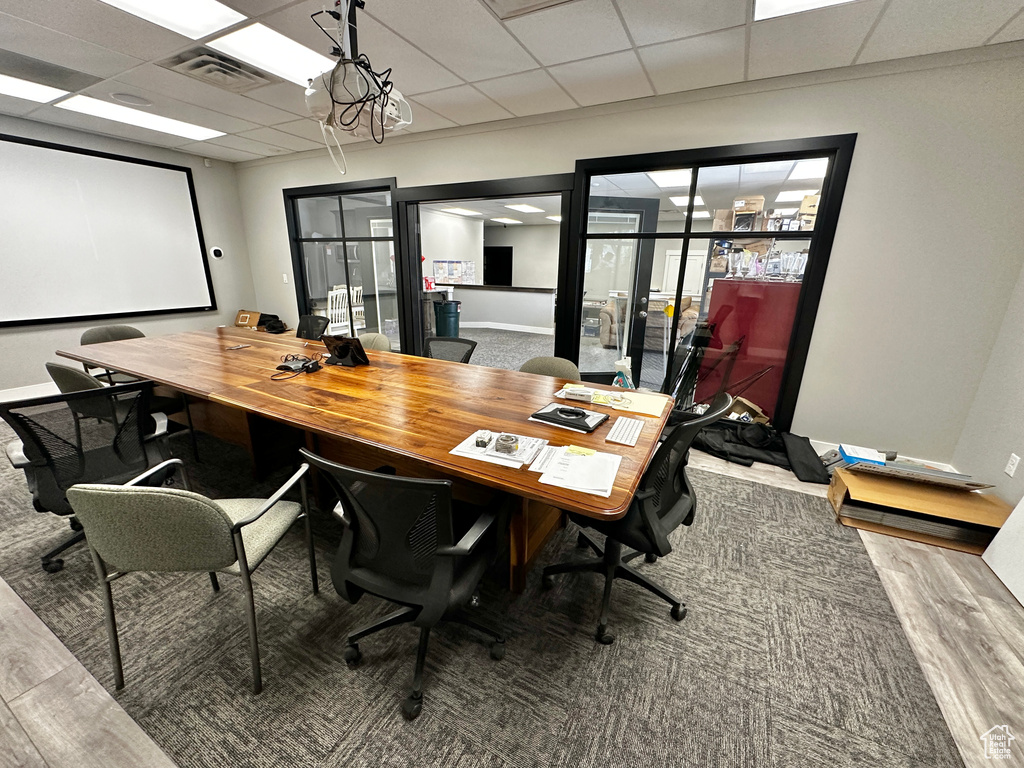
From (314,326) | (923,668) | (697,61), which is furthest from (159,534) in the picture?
(697,61)

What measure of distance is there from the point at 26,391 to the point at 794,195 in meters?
7.51

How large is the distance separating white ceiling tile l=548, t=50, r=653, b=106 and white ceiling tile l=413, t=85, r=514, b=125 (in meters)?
0.70

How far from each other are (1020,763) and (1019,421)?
1946mm

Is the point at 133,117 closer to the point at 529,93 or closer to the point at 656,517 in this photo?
the point at 529,93

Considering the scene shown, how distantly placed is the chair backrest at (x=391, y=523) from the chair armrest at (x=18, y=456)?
1509 millimetres

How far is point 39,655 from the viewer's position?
148 cm

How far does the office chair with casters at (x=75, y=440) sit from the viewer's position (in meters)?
1.57

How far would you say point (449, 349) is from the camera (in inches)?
123

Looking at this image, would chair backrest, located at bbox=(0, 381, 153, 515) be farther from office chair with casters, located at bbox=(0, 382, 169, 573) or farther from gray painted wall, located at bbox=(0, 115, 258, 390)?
gray painted wall, located at bbox=(0, 115, 258, 390)

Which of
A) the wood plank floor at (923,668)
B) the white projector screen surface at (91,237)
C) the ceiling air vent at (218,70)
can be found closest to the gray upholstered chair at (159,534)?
the wood plank floor at (923,668)

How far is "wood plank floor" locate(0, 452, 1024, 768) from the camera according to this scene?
1.21 meters

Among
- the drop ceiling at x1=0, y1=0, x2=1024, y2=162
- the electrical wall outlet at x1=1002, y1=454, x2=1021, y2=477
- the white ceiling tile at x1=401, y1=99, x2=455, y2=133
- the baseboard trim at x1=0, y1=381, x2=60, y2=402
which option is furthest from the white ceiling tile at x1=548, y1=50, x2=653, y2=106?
the baseboard trim at x1=0, y1=381, x2=60, y2=402

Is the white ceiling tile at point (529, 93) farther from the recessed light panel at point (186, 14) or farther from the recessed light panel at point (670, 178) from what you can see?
the recessed light panel at point (186, 14)

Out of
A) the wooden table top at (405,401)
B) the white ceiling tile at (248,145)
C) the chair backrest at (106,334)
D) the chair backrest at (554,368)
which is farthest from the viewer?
the white ceiling tile at (248,145)
